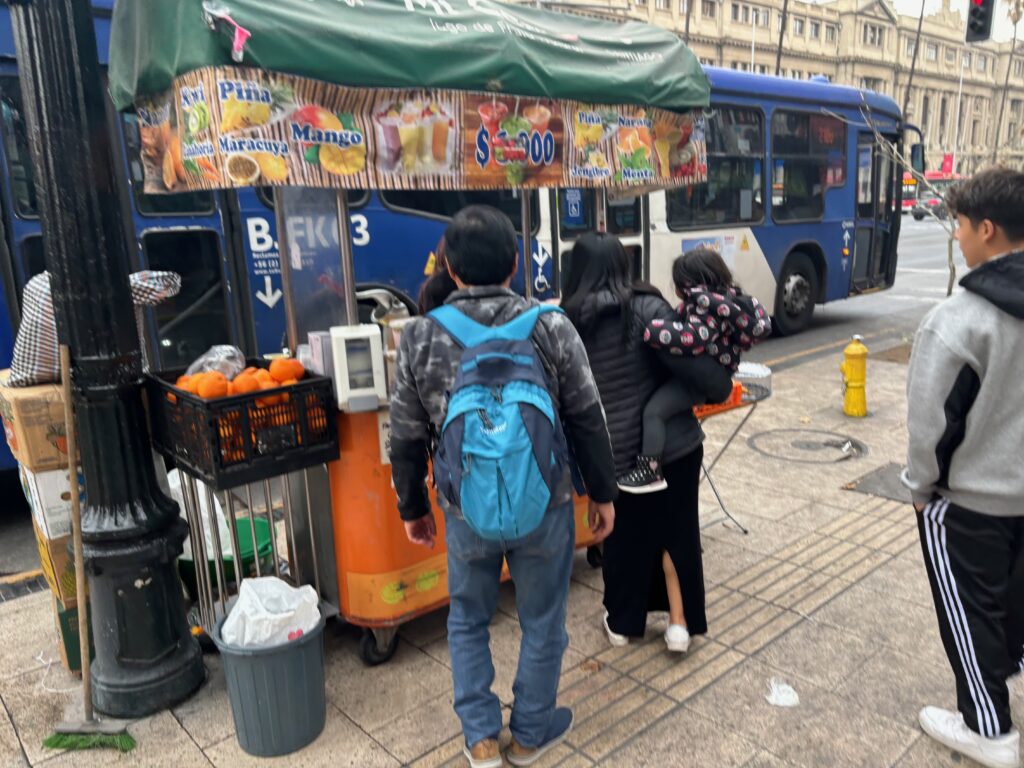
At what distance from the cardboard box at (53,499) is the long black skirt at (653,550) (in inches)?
85.8

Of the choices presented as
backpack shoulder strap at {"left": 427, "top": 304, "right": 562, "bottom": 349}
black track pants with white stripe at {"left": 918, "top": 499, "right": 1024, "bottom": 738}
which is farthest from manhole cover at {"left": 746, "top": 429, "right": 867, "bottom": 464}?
backpack shoulder strap at {"left": 427, "top": 304, "right": 562, "bottom": 349}

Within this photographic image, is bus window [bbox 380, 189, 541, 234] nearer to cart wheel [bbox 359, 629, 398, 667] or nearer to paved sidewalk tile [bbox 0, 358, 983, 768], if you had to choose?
paved sidewalk tile [bbox 0, 358, 983, 768]

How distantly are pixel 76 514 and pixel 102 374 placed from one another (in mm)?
511

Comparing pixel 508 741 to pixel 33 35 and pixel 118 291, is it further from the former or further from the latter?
pixel 33 35

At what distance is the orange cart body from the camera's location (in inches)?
123

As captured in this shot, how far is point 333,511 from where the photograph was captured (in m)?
3.26

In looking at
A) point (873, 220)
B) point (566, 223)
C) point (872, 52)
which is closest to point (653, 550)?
point (566, 223)

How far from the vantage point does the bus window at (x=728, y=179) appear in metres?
9.22

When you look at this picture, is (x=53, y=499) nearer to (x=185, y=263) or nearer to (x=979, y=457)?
(x=185, y=263)

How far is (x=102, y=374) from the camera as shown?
281cm

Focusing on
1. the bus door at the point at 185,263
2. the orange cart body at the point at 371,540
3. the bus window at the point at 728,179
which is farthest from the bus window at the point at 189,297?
the bus window at the point at 728,179

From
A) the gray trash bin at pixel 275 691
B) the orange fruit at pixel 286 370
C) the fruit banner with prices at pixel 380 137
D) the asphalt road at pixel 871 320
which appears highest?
the fruit banner with prices at pixel 380 137

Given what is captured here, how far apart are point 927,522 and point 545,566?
→ 1268 mm

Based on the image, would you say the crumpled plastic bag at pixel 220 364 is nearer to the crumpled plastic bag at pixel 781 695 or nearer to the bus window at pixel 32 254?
the crumpled plastic bag at pixel 781 695
